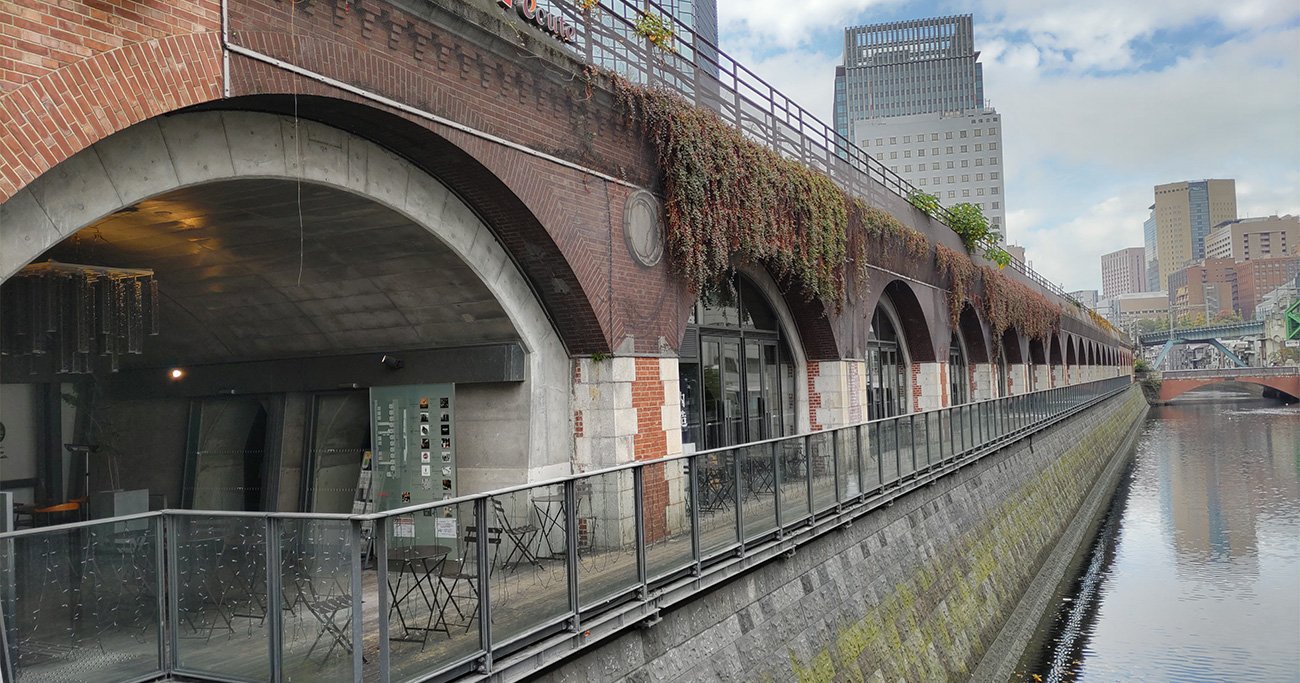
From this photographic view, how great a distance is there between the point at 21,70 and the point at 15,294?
434cm

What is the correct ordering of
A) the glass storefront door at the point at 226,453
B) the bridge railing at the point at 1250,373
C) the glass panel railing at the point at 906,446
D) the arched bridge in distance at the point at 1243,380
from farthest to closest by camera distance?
the bridge railing at the point at 1250,373 → the arched bridge in distance at the point at 1243,380 → the glass panel railing at the point at 906,446 → the glass storefront door at the point at 226,453

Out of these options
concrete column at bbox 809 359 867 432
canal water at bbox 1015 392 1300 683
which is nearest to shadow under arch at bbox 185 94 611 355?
concrete column at bbox 809 359 867 432

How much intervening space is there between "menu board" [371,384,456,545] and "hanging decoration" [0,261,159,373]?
2.51 m

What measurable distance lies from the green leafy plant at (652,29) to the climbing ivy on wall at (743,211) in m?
0.64

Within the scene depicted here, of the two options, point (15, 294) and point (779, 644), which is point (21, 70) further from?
point (779, 644)

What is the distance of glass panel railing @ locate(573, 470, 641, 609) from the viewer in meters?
6.21

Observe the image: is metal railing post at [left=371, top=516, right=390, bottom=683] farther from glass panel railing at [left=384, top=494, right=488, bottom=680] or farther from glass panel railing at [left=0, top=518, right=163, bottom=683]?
glass panel railing at [left=0, top=518, right=163, bottom=683]

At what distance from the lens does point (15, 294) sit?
27.8ft

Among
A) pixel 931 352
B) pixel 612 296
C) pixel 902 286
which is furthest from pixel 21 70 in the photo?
pixel 931 352

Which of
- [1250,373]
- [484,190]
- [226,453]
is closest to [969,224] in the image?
[484,190]

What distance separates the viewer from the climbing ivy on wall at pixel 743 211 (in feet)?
36.1

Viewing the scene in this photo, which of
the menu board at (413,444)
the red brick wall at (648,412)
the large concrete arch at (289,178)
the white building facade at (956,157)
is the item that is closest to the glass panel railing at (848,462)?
the red brick wall at (648,412)

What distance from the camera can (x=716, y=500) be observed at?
26.2 feet

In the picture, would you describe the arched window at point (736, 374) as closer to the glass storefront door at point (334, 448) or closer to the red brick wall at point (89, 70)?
the glass storefront door at point (334, 448)
